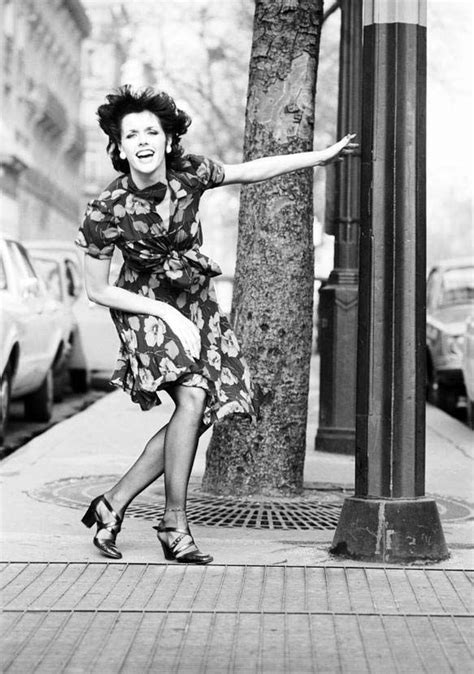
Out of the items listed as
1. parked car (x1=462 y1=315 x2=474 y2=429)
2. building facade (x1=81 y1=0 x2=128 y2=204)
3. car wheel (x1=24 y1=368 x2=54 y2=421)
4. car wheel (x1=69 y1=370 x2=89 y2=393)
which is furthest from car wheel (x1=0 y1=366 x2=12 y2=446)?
building facade (x1=81 y1=0 x2=128 y2=204)

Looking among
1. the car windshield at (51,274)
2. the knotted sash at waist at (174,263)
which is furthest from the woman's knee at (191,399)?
the car windshield at (51,274)

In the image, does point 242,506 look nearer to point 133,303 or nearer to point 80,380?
point 133,303

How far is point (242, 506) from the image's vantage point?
7012 mm

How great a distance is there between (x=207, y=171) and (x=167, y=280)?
486 millimetres

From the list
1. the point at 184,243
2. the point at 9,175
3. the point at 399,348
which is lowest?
the point at 399,348

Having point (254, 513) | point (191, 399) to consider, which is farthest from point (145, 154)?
point (254, 513)

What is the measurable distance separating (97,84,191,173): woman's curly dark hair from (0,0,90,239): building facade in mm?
29035

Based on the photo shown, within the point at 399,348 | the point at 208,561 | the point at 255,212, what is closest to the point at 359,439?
the point at 399,348

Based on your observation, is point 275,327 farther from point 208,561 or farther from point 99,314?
point 99,314

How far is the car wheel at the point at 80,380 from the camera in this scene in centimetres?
1664

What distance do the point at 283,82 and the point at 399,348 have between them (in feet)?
7.76

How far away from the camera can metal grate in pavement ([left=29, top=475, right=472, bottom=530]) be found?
258 inches

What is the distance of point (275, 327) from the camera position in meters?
7.35

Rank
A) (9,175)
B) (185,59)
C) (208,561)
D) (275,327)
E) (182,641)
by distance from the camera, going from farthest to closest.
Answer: (9,175) < (185,59) < (275,327) < (208,561) < (182,641)
